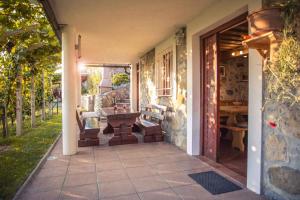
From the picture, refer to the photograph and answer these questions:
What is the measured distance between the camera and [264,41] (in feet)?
7.22

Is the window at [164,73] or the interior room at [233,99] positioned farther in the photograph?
the window at [164,73]

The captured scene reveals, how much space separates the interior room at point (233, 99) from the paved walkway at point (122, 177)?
38.5 inches

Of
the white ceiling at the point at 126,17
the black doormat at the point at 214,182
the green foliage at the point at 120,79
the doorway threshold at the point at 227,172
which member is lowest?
the black doormat at the point at 214,182

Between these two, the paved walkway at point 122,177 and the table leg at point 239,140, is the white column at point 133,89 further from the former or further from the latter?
the table leg at point 239,140

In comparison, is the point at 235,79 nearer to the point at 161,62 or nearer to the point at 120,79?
the point at 161,62

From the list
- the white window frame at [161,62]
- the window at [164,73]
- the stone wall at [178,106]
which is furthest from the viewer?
the window at [164,73]

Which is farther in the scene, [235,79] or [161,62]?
[235,79]

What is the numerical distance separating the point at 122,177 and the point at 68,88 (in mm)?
2149

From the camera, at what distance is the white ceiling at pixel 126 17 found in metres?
3.34

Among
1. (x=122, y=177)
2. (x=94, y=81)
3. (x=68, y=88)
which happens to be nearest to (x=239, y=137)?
(x=122, y=177)

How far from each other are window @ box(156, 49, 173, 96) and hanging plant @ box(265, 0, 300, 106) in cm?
338

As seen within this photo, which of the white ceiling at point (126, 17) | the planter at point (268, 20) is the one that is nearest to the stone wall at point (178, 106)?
the white ceiling at point (126, 17)

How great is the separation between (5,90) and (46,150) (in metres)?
2.60

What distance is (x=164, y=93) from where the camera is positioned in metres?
5.91
